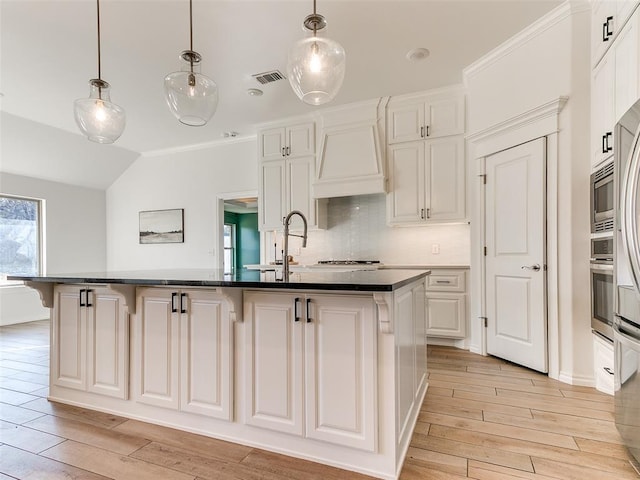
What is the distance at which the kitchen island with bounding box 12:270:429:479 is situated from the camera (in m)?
1.60

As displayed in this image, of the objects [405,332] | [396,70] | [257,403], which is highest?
[396,70]

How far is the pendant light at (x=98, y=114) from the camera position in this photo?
2.33 m

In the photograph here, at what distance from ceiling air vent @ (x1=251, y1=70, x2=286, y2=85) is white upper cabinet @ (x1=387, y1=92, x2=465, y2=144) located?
1.35 meters

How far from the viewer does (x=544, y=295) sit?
284cm

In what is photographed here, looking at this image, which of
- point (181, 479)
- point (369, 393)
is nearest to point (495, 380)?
point (369, 393)

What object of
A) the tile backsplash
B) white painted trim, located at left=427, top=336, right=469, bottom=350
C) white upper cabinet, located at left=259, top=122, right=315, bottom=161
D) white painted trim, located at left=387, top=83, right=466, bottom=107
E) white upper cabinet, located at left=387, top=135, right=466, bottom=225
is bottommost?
white painted trim, located at left=427, top=336, right=469, bottom=350

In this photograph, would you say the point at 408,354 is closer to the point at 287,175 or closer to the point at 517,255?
the point at 517,255

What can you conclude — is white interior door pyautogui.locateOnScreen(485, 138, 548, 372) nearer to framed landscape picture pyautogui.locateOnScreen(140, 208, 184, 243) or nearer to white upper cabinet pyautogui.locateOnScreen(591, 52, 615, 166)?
white upper cabinet pyautogui.locateOnScreen(591, 52, 615, 166)

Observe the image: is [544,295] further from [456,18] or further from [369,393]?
[456,18]

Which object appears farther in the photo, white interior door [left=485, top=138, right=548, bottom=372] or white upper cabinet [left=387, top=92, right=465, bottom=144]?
white upper cabinet [left=387, top=92, right=465, bottom=144]

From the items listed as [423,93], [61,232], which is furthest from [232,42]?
[61,232]

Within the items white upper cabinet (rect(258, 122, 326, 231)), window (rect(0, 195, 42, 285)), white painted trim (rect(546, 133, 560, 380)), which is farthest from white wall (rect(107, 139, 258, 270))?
white painted trim (rect(546, 133, 560, 380))

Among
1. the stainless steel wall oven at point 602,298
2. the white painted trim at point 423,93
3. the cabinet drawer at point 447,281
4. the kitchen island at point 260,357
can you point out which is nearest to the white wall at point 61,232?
the kitchen island at point 260,357

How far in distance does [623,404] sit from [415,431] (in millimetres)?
1020
